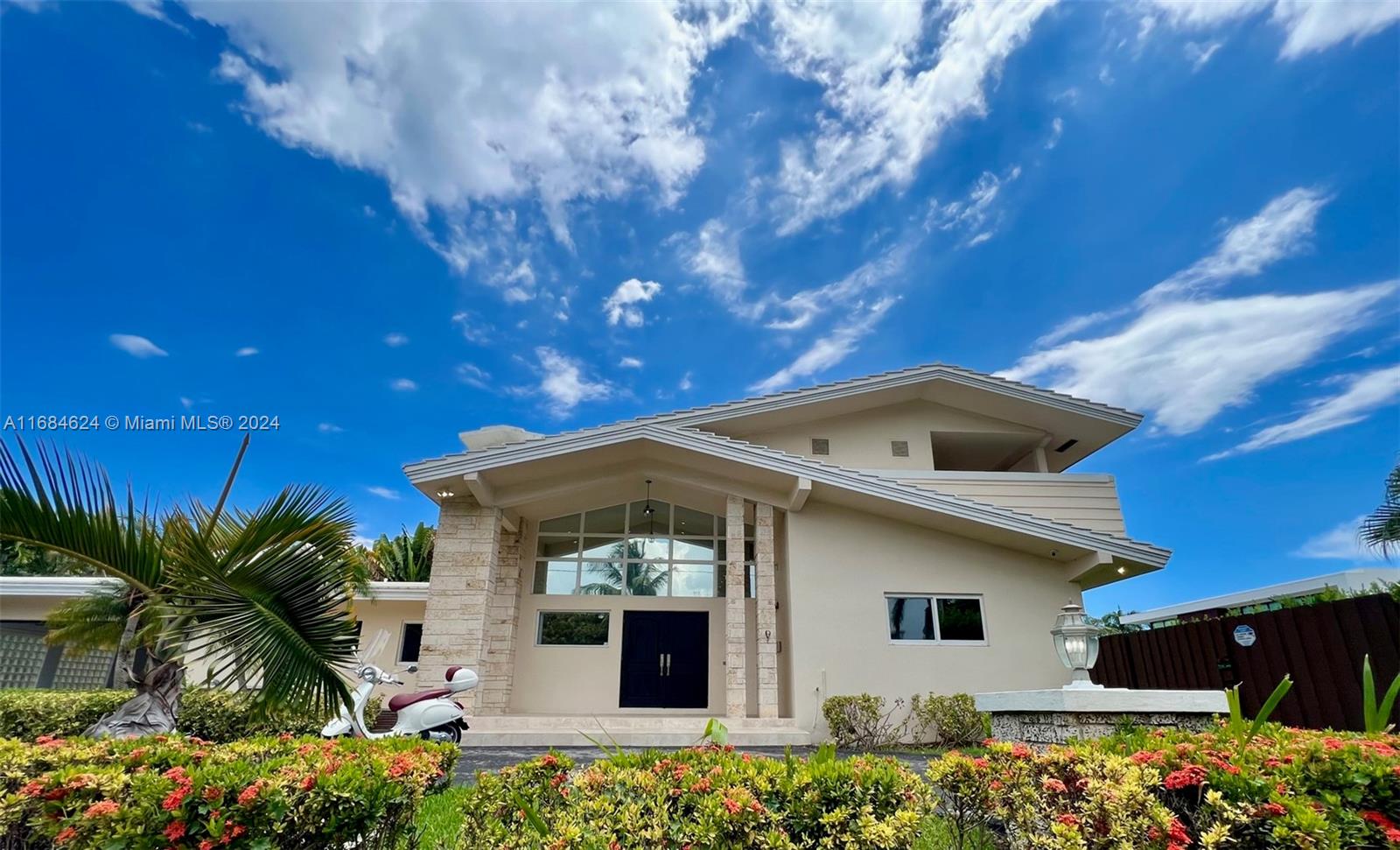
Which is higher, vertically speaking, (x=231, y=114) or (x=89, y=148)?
(x=231, y=114)

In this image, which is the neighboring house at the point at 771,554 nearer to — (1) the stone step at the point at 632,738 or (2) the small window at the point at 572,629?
(2) the small window at the point at 572,629

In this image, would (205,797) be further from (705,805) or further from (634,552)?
(634,552)

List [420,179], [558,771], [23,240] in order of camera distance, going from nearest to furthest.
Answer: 1. [558,771]
2. [23,240]
3. [420,179]

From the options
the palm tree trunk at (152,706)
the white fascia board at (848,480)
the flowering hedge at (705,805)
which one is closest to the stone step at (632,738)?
the white fascia board at (848,480)

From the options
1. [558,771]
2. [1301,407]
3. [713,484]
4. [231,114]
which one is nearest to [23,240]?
[231,114]

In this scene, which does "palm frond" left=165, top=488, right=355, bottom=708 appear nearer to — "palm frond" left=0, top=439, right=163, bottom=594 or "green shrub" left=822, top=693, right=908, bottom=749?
"palm frond" left=0, top=439, right=163, bottom=594

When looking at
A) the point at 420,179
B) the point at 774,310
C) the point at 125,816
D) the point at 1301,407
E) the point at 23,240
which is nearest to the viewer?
the point at 125,816

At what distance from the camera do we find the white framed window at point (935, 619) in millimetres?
10617

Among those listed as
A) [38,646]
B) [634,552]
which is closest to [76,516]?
[634,552]

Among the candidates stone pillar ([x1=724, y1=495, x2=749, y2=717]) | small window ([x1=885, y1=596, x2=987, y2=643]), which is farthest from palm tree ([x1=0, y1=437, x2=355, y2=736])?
small window ([x1=885, y1=596, x2=987, y2=643])

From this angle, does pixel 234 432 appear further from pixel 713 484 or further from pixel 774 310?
pixel 774 310

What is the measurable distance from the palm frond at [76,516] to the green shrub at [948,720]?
31.8 feet

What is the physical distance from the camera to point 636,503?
12.8 meters

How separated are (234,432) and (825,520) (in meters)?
9.74
